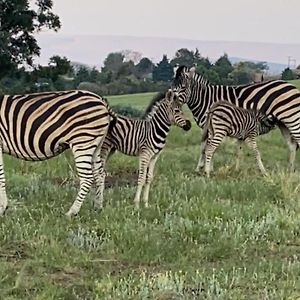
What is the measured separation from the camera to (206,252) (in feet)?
23.3

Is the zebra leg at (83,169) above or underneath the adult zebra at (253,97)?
underneath

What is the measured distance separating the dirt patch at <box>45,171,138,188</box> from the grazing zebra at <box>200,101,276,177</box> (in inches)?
55.2

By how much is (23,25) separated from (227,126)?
22189 millimetres

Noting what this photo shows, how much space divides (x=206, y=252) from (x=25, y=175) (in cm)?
528

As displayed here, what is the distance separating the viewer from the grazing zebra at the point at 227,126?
12.6m

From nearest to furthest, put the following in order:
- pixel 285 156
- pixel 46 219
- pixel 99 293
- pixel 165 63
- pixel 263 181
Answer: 1. pixel 99 293
2. pixel 46 219
3. pixel 263 181
4. pixel 285 156
5. pixel 165 63

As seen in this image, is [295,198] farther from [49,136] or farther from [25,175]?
[25,175]

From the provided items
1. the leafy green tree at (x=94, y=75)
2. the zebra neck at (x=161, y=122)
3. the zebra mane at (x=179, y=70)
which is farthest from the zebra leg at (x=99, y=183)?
the leafy green tree at (x=94, y=75)

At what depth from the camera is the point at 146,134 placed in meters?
9.58

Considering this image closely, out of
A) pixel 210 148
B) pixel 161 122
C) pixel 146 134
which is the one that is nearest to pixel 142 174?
pixel 146 134

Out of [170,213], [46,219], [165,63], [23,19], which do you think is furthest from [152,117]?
[165,63]

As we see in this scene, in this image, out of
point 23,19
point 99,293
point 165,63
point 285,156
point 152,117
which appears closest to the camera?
point 99,293

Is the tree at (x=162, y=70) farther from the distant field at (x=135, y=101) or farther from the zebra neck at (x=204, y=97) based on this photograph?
the zebra neck at (x=204, y=97)

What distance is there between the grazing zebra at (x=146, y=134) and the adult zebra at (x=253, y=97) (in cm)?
353
